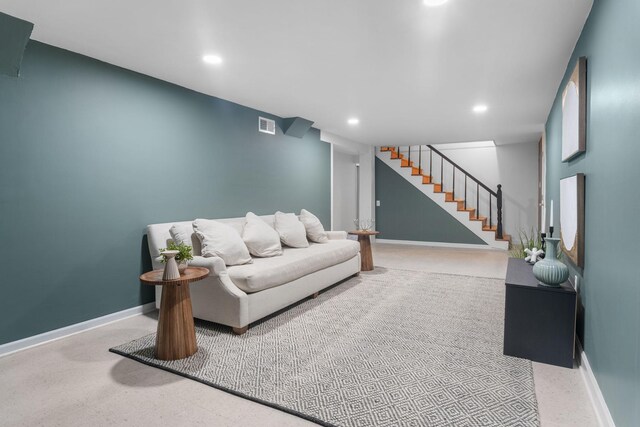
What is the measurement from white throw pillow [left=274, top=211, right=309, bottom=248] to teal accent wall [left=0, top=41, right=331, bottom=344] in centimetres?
71

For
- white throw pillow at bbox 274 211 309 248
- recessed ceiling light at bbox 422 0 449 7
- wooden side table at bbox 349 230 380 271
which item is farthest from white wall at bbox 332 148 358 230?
recessed ceiling light at bbox 422 0 449 7

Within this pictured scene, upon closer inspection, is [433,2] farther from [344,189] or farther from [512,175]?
[344,189]

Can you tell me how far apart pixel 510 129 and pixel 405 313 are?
455 cm

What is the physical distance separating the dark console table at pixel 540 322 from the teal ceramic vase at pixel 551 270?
0.18 ft

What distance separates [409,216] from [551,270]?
6368 millimetres

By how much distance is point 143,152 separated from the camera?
3598 mm

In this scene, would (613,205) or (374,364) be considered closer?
(613,205)

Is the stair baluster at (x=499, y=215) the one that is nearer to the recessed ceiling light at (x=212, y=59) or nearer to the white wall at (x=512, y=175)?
the white wall at (x=512, y=175)

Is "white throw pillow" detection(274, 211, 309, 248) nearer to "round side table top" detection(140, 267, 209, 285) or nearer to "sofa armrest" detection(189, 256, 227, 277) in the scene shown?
"sofa armrest" detection(189, 256, 227, 277)

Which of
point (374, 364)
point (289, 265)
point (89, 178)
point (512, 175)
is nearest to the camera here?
point (374, 364)

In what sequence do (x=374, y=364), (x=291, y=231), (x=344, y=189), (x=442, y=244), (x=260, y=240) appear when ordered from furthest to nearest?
(x=344, y=189) < (x=442, y=244) < (x=291, y=231) < (x=260, y=240) < (x=374, y=364)

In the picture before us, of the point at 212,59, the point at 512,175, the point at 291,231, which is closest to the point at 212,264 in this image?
the point at 291,231

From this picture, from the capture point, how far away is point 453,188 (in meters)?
8.71

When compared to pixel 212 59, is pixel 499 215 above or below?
below
